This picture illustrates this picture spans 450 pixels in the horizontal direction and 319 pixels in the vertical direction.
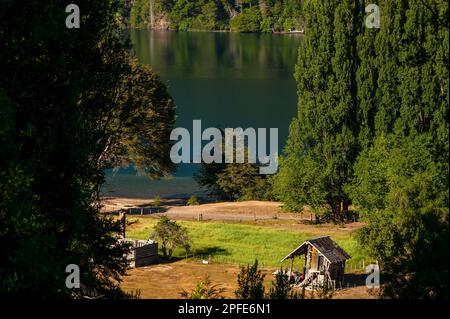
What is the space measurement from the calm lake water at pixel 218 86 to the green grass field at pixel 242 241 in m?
9.87

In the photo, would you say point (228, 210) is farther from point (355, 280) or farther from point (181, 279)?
point (355, 280)

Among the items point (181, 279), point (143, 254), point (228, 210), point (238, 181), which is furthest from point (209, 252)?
point (238, 181)

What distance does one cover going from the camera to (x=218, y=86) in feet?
384

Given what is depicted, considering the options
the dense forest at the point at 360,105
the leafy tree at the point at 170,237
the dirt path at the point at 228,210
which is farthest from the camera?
the dirt path at the point at 228,210

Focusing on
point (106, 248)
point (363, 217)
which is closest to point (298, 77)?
point (363, 217)

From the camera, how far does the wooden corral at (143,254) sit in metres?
39.1

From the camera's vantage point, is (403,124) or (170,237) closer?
(170,237)

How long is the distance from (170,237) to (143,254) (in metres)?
2.25

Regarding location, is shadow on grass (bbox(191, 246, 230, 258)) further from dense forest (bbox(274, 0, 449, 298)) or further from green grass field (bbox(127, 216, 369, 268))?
dense forest (bbox(274, 0, 449, 298))

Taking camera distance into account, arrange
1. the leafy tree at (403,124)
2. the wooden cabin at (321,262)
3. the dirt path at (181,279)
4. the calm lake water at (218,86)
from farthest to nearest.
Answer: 1. the calm lake water at (218,86)
2. the wooden cabin at (321,262)
3. the leafy tree at (403,124)
4. the dirt path at (181,279)

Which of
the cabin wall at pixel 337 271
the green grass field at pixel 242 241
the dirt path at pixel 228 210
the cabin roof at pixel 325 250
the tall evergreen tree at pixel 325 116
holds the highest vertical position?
the tall evergreen tree at pixel 325 116

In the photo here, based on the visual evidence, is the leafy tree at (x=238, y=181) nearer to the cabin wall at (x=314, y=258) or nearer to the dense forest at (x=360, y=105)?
the dense forest at (x=360, y=105)

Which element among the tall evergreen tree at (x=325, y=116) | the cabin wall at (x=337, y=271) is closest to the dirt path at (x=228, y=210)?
the tall evergreen tree at (x=325, y=116)

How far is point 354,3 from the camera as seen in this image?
5103cm
